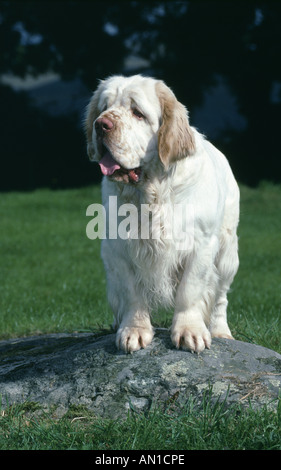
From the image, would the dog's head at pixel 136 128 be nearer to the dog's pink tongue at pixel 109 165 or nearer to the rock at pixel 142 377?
the dog's pink tongue at pixel 109 165

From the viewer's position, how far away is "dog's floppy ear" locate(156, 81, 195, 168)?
393cm

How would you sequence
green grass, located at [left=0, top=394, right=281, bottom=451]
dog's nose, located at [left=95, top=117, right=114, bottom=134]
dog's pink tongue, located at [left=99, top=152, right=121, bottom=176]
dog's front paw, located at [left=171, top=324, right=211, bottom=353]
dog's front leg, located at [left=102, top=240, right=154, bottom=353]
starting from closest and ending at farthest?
green grass, located at [left=0, top=394, right=281, bottom=451] < dog's nose, located at [left=95, top=117, right=114, bottom=134] < dog's pink tongue, located at [left=99, top=152, right=121, bottom=176] < dog's front paw, located at [left=171, top=324, right=211, bottom=353] < dog's front leg, located at [left=102, top=240, right=154, bottom=353]

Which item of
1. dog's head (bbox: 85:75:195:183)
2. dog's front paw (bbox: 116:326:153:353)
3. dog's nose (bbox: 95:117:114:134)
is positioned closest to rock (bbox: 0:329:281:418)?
dog's front paw (bbox: 116:326:153:353)

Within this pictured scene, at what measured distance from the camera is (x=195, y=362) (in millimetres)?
3949

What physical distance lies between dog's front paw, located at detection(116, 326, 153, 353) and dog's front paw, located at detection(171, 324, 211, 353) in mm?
165

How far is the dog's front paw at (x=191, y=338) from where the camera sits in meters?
4.01

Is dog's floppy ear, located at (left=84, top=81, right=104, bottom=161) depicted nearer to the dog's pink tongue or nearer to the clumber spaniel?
the clumber spaniel

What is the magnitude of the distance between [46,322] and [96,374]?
7.73 feet

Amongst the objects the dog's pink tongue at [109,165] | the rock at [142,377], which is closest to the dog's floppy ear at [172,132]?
the dog's pink tongue at [109,165]

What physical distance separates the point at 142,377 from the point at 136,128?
4.55 feet

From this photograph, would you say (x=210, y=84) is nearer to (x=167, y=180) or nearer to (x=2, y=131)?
(x=2, y=131)

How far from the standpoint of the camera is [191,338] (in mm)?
4020

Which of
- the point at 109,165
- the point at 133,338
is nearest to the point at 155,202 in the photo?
the point at 109,165

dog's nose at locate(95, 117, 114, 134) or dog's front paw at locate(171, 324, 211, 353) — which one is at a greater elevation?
dog's nose at locate(95, 117, 114, 134)
